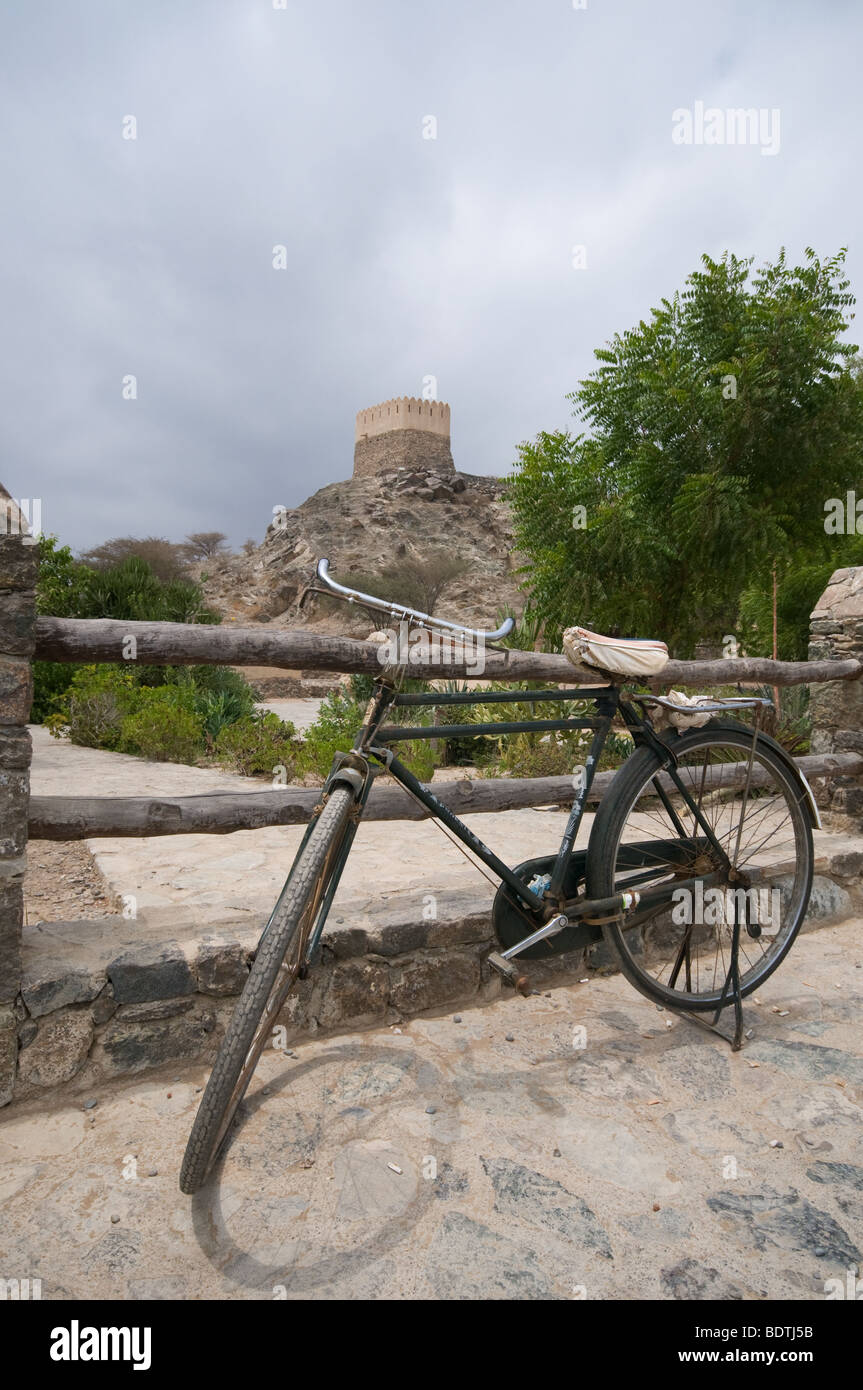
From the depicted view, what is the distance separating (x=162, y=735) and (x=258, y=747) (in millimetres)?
1014

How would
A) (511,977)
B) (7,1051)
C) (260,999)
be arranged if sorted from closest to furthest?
(260,999) → (7,1051) → (511,977)

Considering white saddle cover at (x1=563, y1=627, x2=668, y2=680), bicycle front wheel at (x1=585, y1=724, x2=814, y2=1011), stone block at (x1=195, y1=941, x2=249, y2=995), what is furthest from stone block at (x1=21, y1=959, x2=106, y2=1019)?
white saddle cover at (x1=563, y1=627, x2=668, y2=680)

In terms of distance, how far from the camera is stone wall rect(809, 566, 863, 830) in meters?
4.13

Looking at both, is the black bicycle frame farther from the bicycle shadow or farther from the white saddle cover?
the bicycle shadow

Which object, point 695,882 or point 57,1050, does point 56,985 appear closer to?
point 57,1050

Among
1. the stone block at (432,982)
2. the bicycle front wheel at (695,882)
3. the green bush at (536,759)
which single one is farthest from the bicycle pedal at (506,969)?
the green bush at (536,759)

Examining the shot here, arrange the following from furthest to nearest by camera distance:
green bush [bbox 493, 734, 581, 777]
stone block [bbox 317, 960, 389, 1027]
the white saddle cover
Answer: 1. green bush [bbox 493, 734, 581, 777]
2. stone block [bbox 317, 960, 389, 1027]
3. the white saddle cover

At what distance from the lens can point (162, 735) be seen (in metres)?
8.21

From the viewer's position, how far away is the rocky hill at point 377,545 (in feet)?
130

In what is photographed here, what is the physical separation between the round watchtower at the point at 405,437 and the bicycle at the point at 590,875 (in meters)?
48.0

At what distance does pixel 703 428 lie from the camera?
1209cm

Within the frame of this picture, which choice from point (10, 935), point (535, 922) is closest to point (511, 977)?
point (535, 922)

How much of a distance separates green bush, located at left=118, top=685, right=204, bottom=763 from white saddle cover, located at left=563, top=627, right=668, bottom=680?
658 centimetres

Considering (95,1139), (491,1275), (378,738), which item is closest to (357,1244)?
(491,1275)
